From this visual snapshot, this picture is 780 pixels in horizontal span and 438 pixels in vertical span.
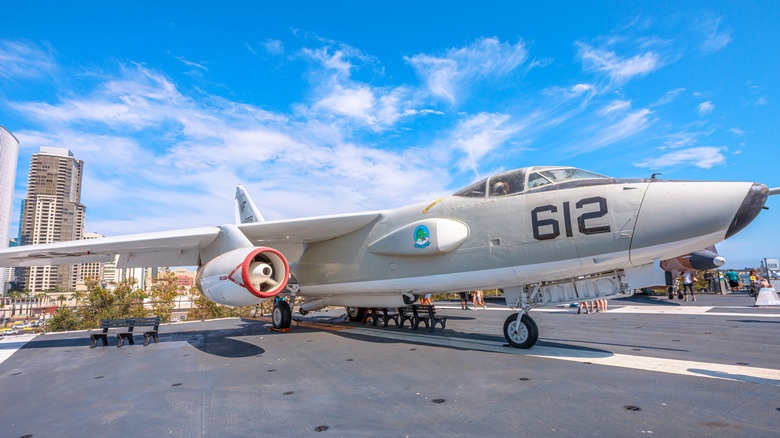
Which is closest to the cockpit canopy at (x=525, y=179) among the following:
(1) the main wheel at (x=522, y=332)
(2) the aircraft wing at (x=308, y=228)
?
(1) the main wheel at (x=522, y=332)

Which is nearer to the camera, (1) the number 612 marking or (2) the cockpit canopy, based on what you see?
(1) the number 612 marking

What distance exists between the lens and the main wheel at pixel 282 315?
12.3 m

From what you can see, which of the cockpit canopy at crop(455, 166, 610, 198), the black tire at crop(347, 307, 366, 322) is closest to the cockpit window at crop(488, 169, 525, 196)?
the cockpit canopy at crop(455, 166, 610, 198)

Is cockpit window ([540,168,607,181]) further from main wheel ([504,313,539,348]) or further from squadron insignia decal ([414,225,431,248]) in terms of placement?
main wheel ([504,313,539,348])

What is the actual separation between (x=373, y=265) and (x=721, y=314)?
12406 millimetres

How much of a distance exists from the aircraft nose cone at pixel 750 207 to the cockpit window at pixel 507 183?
125 inches

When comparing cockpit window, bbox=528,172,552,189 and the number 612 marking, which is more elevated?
cockpit window, bbox=528,172,552,189

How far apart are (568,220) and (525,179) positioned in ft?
4.04

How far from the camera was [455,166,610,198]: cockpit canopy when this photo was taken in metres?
7.14

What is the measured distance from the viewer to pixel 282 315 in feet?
40.5

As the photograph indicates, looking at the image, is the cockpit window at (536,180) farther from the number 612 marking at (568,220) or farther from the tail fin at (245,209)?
the tail fin at (245,209)

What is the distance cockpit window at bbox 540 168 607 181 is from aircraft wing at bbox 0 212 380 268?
441 cm

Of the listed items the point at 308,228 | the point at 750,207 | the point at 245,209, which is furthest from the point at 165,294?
the point at 750,207

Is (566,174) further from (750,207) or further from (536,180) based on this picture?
(750,207)
